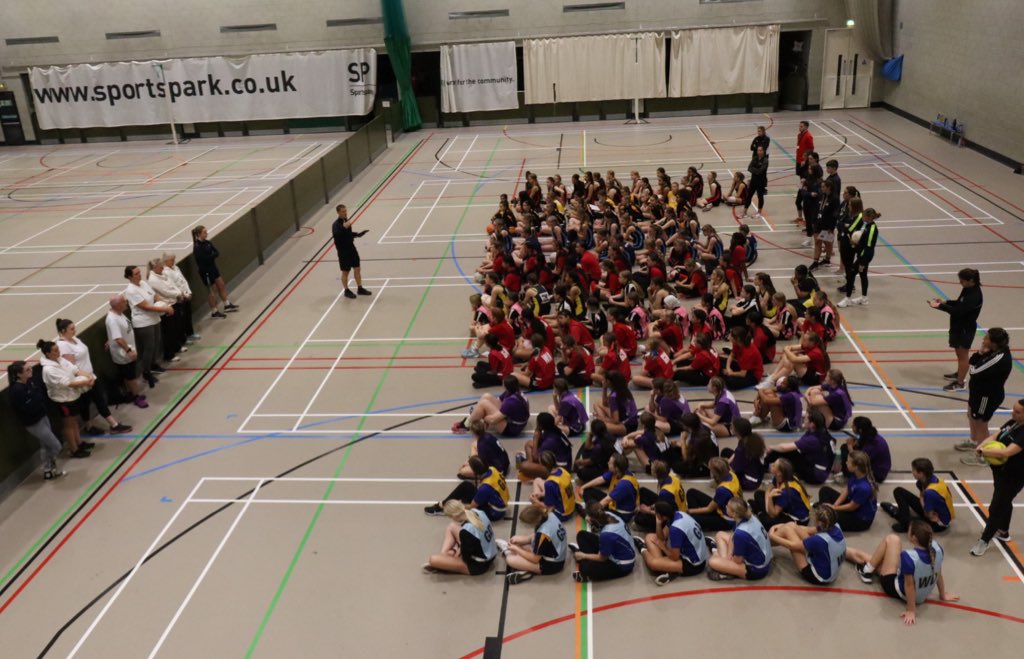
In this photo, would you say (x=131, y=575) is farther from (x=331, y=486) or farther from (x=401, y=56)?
A: (x=401, y=56)

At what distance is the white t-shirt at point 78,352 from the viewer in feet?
35.8

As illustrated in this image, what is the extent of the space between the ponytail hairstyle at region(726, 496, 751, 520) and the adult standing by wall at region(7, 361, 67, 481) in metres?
8.41

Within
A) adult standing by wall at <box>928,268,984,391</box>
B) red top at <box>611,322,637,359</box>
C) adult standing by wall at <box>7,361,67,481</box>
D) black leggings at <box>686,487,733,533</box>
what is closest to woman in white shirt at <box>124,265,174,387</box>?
adult standing by wall at <box>7,361,67,481</box>

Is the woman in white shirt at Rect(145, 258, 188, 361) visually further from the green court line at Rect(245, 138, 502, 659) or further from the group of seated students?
the group of seated students

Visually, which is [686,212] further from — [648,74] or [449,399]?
[648,74]

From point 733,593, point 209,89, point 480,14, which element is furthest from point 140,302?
point 209,89

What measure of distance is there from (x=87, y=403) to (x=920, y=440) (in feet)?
36.9

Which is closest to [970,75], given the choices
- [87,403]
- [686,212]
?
[686,212]

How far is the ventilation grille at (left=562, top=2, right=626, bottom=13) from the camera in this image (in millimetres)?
33656

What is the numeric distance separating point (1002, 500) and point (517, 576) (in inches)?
190

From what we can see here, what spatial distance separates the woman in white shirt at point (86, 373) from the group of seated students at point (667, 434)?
516 centimetres

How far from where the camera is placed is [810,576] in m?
7.88

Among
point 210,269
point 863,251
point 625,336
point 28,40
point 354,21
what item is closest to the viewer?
point 625,336

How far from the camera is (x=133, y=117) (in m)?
36.4
